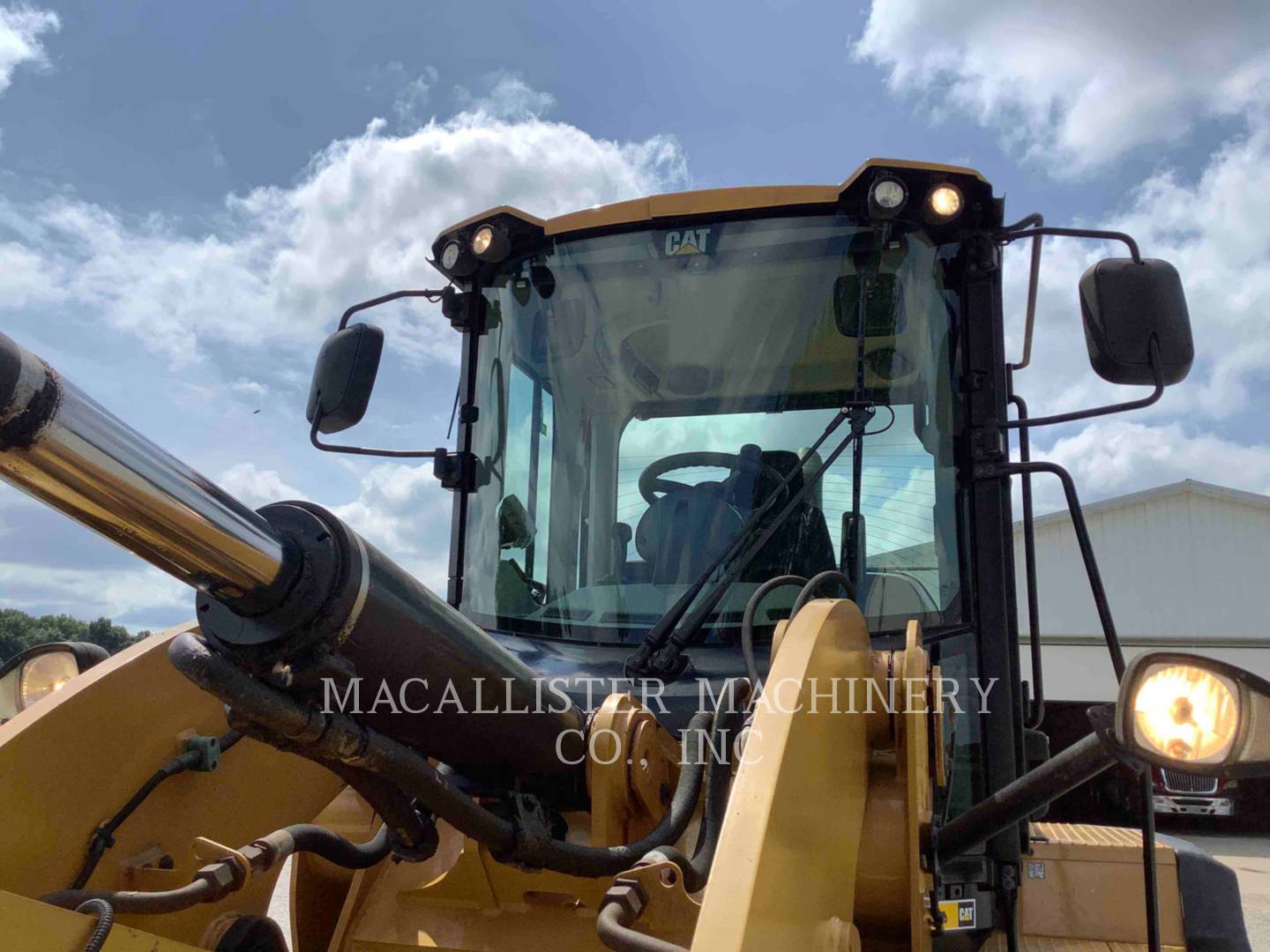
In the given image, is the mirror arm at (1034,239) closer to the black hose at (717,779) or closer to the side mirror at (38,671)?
the black hose at (717,779)

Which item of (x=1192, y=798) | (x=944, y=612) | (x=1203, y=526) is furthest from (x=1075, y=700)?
(x=944, y=612)

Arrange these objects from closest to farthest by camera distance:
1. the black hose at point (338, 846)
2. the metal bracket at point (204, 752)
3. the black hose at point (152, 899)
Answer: the black hose at point (152, 899) → the black hose at point (338, 846) → the metal bracket at point (204, 752)

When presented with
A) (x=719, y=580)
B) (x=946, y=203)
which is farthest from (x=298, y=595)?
(x=946, y=203)

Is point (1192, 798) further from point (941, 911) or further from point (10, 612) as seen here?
point (10, 612)

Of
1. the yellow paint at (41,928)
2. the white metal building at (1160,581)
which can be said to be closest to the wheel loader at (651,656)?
the yellow paint at (41,928)

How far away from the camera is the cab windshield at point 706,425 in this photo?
114 inches

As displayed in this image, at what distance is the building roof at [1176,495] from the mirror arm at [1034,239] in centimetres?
1570

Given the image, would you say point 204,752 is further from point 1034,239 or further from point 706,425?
point 1034,239

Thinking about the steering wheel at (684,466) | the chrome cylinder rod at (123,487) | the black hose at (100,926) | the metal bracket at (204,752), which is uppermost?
the steering wheel at (684,466)

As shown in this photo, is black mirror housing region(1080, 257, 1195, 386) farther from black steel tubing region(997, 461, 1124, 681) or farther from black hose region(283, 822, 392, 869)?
black hose region(283, 822, 392, 869)

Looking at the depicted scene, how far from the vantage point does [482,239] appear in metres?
3.42

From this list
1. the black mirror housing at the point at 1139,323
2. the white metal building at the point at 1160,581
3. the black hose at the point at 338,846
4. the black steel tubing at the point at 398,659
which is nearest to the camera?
the black steel tubing at the point at 398,659

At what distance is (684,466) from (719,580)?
414 mm

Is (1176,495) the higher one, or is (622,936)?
(1176,495)
